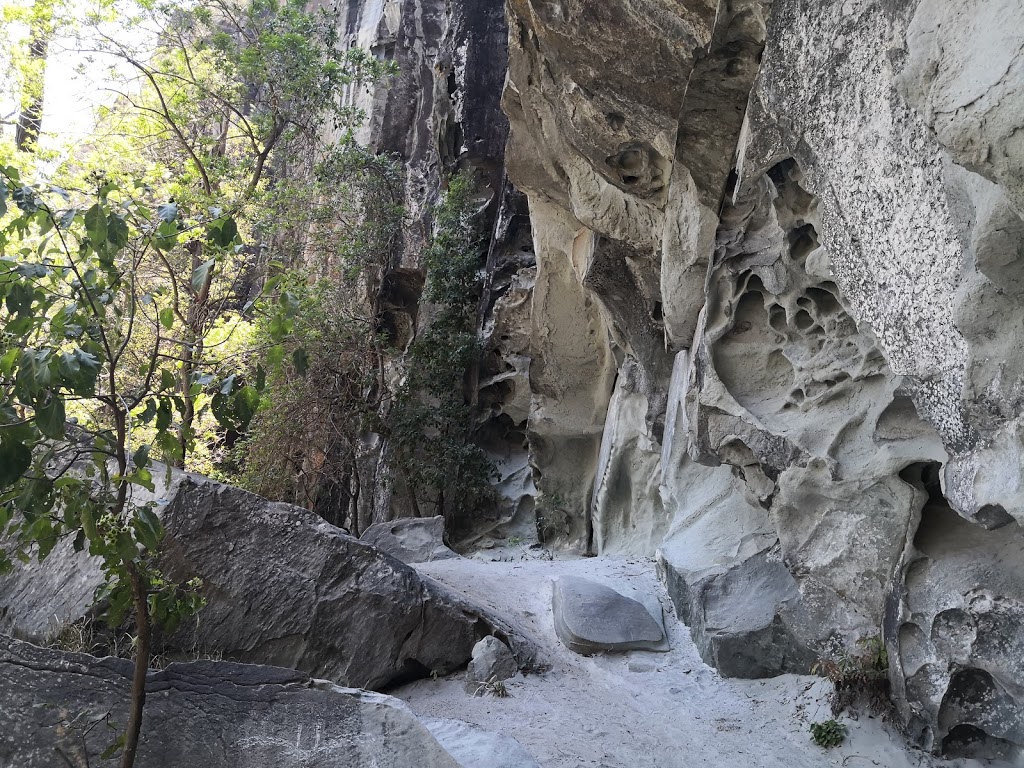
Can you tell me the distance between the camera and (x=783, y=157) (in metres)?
4.02


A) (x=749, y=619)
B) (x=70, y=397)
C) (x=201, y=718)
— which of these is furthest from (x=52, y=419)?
(x=749, y=619)

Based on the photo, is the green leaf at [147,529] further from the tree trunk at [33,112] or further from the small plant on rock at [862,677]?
the tree trunk at [33,112]

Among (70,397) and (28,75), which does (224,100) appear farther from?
(70,397)

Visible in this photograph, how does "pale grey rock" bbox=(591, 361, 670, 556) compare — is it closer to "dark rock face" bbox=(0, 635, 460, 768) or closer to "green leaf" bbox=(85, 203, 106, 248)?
"dark rock face" bbox=(0, 635, 460, 768)

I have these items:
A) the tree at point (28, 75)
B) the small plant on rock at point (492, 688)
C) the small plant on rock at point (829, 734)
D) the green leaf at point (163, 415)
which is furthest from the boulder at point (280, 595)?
the tree at point (28, 75)

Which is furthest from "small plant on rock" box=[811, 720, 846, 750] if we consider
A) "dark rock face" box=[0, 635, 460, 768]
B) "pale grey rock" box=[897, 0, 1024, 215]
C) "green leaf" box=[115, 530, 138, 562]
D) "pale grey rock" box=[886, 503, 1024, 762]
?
"green leaf" box=[115, 530, 138, 562]

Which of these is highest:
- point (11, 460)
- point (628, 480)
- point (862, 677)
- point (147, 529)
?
point (11, 460)

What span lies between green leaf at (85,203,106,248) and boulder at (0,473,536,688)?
7.01ft

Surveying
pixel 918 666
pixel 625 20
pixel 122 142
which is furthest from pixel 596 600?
pixel 122 142

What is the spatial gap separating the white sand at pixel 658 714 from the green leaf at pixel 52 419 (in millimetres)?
2605

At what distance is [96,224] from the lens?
214cm

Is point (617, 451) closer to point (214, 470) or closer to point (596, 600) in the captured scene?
point (596, 600)

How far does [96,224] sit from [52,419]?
1.87ft

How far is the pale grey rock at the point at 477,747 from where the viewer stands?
8.96 ft
